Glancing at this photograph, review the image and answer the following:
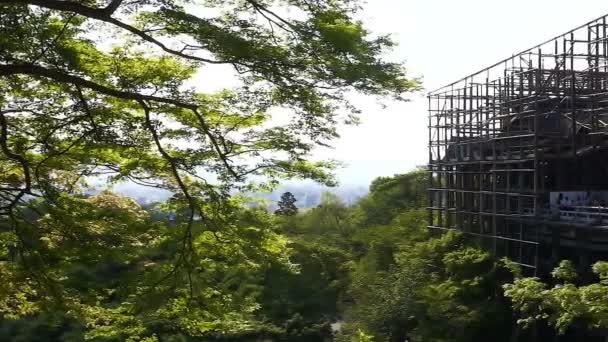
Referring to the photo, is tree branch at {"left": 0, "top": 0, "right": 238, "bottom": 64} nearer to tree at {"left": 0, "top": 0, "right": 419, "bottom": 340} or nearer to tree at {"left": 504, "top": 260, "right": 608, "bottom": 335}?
tree at {"left": 0, "top": 0, "right": 419, "bottom": 340}

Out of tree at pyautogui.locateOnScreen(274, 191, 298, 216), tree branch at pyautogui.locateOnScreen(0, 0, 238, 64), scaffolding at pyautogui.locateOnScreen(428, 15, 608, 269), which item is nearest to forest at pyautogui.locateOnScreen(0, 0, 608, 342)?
tree branch at pyautogui.locateOnScreen(0, 0, 238, 64)

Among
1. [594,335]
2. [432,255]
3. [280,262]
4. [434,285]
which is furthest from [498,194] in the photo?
[280,262]

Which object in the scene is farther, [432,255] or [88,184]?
[432,255]

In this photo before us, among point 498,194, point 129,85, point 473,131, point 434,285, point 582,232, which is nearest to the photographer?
point 129,85

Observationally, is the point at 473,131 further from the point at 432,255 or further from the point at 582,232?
the point at 582,232

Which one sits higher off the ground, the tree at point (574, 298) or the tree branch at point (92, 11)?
the tree branch at point (92, 11)

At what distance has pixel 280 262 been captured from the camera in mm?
9906

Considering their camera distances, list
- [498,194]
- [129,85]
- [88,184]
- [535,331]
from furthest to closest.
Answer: [498,194], [535,331], [88,184], [129,85]

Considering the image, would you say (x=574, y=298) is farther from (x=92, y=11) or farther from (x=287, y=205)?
(x=287, y=205)

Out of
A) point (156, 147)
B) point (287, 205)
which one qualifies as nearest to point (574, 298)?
point (156, 147)

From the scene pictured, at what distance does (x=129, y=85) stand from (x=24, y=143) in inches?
76.8

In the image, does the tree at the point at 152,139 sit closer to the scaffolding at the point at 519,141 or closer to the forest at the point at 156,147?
the forest at the point at 156,147

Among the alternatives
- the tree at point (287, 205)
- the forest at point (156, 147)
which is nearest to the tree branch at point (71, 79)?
the forest at point (156, 147)

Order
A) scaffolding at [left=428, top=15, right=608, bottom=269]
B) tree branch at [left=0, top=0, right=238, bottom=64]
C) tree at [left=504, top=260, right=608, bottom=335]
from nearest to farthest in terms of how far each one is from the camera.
Result: tree branch at [left=0, top=0, right=238, bottom=64] < tree at [left=504, top=260, right=608, bottom=335] < scaffolding at [left=428, top=15, right=608, bottom=269]
